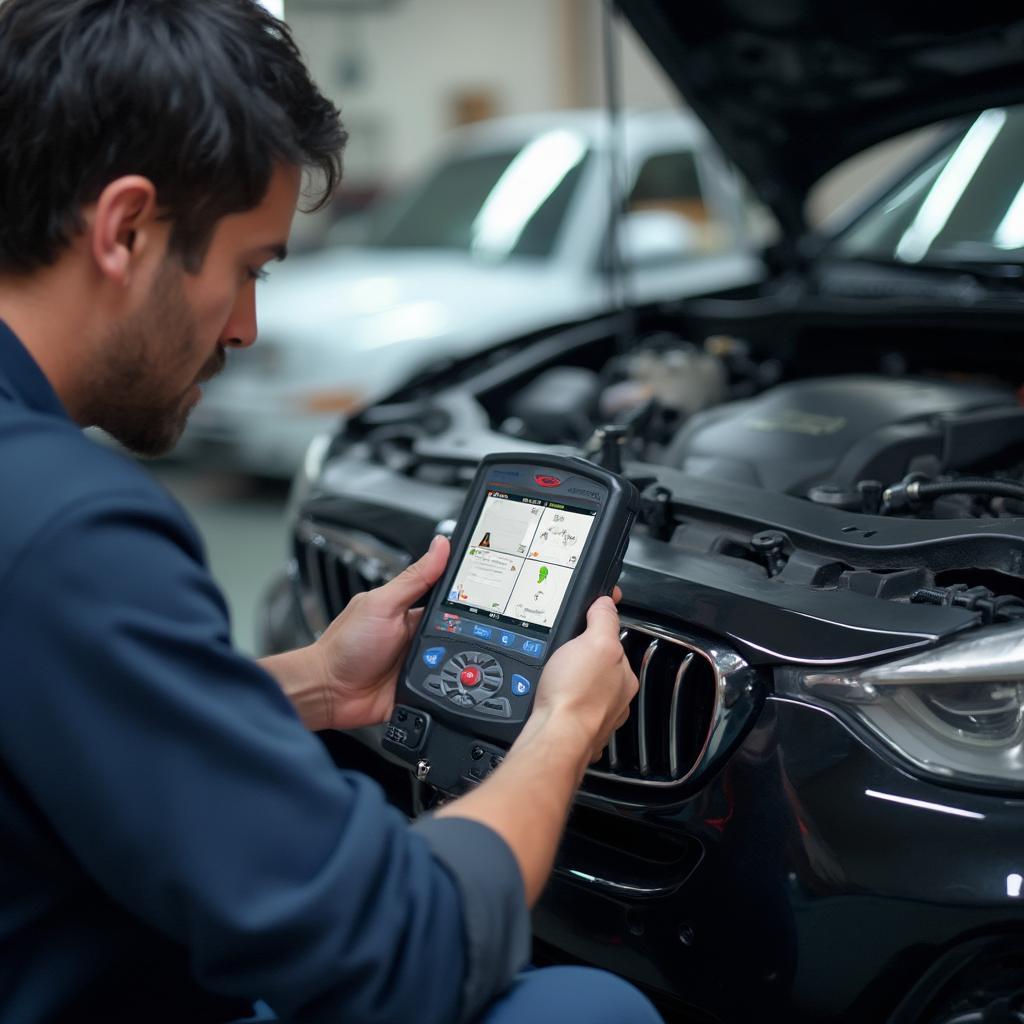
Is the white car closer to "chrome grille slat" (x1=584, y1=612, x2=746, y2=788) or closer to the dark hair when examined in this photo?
"chrome grille slat" (x1=584, y1=612, x2=746, y2=788)

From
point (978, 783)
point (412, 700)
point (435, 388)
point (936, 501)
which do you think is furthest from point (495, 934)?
point (435, 388)

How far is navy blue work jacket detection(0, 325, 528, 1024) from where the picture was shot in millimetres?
750

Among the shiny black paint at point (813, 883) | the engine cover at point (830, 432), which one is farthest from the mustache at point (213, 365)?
the engine cover at point (830, 432)

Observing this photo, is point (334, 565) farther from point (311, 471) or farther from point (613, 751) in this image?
point (613, 751)

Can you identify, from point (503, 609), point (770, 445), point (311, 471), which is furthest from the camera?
point (311, 471)

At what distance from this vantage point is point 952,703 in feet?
3.96

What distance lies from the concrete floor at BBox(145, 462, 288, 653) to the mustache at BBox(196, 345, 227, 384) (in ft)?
7.27

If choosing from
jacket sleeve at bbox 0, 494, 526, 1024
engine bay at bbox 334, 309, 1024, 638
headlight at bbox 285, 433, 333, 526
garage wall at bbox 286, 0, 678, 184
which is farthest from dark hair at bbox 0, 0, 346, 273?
garage wall at bbox 286, 0, 678, 184

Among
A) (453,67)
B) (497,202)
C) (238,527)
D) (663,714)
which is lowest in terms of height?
(238,527)

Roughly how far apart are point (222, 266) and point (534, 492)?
49cm

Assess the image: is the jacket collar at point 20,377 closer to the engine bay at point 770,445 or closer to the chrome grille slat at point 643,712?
the chrome grille slat at point 643,712

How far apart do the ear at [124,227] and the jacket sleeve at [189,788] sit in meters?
0.20

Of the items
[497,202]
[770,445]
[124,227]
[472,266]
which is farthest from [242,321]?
[497,202]

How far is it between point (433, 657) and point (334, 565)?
604mm
